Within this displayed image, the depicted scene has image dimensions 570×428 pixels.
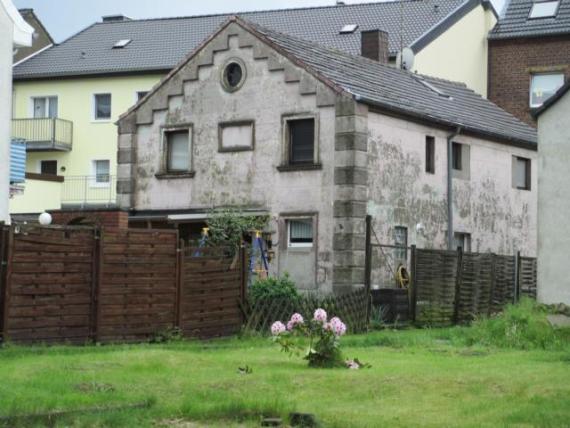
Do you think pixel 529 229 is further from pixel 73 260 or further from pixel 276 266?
pixel 73 260

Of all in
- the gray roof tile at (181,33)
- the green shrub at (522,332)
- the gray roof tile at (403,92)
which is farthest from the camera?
the gray roof tile at (181,33)

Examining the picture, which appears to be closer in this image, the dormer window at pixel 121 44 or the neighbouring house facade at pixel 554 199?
the neighbouring house facade at pixel 554 199

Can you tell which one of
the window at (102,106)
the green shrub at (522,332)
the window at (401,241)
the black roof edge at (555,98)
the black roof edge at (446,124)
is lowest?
the green shrub at (522,332)

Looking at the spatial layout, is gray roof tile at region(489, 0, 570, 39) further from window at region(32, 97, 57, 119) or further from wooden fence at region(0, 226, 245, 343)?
wooden fence at region(0, 226, 245, 343)

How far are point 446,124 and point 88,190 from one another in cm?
2724

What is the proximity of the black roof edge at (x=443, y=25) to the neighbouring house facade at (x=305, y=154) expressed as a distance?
12.1m

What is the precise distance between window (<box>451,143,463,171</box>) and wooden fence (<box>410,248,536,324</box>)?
12.9 feet

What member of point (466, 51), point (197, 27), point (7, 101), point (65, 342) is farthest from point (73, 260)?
point (197, 27)

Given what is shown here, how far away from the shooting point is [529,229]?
41469 mm

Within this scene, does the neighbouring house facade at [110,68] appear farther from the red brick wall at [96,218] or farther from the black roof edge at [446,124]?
the red brick wall at [96,218]

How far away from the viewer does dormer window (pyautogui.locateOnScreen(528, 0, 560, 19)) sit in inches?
2190

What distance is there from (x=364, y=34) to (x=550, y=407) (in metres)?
31.1

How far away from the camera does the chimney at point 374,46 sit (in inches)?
1716

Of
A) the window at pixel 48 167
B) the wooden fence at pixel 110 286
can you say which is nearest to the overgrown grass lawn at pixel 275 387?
the wooden fence at pixel 110 286
